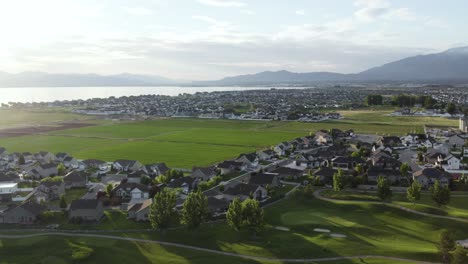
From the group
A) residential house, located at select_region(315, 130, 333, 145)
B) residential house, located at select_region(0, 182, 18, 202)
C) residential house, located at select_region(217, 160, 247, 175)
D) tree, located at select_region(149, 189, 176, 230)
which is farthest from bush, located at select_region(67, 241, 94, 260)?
residential house, located at select_region(315, 130, 333, 145)

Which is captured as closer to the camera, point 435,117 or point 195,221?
point 195,221

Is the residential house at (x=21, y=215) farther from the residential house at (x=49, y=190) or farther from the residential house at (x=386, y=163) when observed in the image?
the residential house at (x=386, y=163)

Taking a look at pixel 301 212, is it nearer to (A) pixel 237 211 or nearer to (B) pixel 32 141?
(A) pixel 237 211

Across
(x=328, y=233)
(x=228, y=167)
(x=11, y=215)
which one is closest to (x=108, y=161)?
(x=228, y=167)

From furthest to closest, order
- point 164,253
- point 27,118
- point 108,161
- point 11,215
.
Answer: point 27,118, point 108,161, point 11,215, point 164,253

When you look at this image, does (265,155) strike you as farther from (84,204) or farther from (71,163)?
(84,204)

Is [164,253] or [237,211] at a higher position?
[237,211]

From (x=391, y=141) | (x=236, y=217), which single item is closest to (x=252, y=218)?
(x=236, y=217)

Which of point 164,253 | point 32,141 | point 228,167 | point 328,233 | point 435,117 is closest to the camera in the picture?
point 164,253

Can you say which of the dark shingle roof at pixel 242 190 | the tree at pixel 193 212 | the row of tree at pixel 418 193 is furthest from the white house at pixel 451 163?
the tree at pixel 193 212
